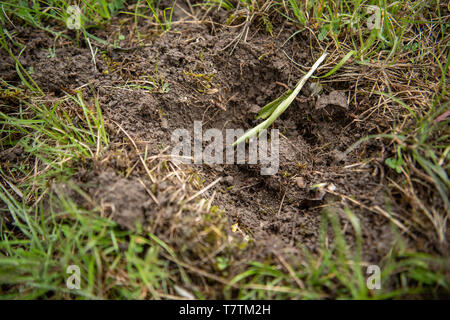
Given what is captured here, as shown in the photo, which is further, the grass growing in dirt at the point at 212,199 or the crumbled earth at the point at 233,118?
the crumbled earth at the point at 233,118

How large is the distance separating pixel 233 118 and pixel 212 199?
2.08ft

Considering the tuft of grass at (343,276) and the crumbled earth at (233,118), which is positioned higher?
the crumbled earth at (233,118)

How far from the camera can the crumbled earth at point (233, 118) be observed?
145 centimetres

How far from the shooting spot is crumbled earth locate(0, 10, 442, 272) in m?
1.45

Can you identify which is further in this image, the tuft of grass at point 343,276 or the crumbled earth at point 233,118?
the crumbled earth at point 233,118

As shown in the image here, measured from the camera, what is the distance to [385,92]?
1767 millimetres

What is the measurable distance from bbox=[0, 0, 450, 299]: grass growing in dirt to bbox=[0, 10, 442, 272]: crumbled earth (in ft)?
0.17

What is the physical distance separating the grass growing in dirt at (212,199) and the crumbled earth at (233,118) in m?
0.05

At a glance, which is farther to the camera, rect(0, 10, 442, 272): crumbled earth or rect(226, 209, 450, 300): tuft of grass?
rect(0, 10, 442, 272): crumbled earth

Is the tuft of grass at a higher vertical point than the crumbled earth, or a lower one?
lower

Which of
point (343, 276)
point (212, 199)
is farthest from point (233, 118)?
point (343, 276)

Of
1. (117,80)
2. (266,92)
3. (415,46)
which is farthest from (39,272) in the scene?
(415,46)

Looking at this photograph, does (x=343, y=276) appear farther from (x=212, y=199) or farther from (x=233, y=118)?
(x=233, y=118)
